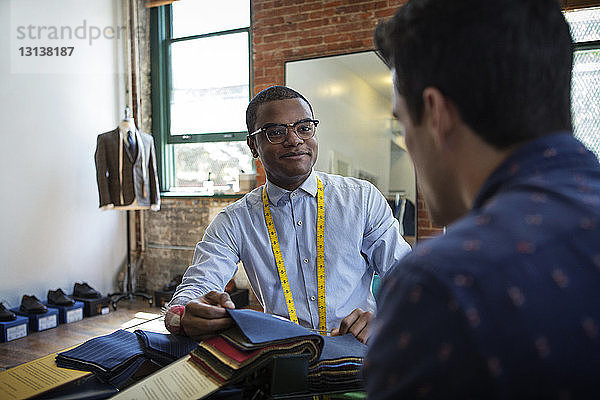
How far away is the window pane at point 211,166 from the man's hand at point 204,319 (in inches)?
165

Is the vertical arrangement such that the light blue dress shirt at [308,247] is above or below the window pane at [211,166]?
below

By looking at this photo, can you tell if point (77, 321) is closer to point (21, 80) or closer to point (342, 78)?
point (21, 80)

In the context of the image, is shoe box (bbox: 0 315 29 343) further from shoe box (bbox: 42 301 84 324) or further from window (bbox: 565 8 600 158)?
window (bbox: 565 8 600 158)

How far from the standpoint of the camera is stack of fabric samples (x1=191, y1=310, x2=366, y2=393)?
41.4 inches

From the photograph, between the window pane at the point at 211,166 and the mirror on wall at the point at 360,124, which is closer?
the mirror on wall at the point at 360,124

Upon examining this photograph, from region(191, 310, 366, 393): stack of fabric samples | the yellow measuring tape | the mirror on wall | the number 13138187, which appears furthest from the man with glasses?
the number 13138187

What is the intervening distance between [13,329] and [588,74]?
5.46m

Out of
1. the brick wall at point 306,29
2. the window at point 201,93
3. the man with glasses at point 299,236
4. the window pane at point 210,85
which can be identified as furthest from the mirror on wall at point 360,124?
the man with glasses at point 299,236

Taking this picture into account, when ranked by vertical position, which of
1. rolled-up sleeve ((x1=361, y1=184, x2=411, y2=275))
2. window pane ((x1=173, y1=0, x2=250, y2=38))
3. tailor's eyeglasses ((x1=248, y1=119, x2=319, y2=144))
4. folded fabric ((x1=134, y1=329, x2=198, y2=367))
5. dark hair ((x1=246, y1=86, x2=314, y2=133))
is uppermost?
window pane ((x1=173, y1=0, x2=250, y2=38))

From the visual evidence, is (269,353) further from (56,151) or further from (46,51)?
(46,51)

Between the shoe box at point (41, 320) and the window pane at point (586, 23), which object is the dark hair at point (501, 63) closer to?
the window pane at point (586, 23)

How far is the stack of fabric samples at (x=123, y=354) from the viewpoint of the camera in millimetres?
1167

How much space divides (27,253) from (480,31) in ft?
17.1

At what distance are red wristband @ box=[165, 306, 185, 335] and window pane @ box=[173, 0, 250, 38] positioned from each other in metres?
4.73
